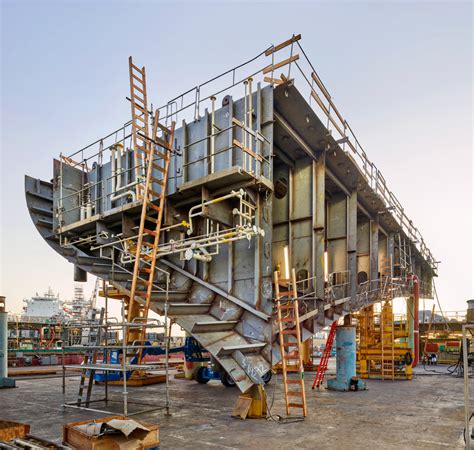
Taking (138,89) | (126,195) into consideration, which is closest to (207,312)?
(126,195)

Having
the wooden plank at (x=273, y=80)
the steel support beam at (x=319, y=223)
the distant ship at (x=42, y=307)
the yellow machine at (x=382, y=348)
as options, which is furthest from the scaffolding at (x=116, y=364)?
the distant ship at (x=42, y=307)

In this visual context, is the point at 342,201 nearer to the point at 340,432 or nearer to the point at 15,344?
the point at 340,432

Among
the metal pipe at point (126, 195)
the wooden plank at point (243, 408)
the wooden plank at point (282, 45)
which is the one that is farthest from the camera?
the metal pipe at point (126, 195)

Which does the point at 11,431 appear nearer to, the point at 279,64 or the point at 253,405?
the point at 253,405

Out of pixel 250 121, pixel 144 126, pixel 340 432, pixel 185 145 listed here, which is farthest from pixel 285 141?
pixel 340 432

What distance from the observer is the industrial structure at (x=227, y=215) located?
37.2 ft

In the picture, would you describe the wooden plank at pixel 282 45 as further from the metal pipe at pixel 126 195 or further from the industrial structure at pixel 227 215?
the metal pipe at pixel 126 195

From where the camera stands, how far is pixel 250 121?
11586 millimetres

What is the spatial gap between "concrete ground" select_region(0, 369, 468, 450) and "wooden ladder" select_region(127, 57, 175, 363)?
103 inches

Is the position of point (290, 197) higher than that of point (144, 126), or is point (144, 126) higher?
point (144, 126)

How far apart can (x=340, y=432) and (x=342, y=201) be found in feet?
31.5

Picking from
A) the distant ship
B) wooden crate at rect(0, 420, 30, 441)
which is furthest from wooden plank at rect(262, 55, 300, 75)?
the distant ship

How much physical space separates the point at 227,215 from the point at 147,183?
2.36m

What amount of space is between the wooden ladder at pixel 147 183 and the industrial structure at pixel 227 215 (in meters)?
0.05
